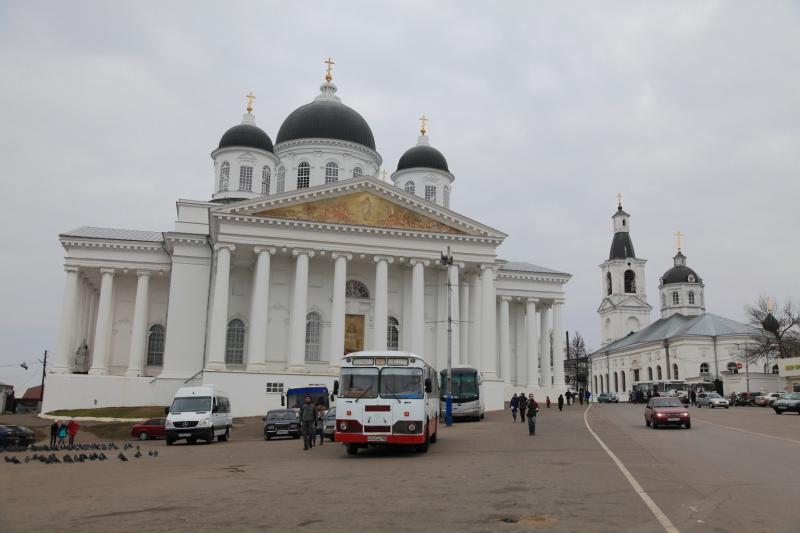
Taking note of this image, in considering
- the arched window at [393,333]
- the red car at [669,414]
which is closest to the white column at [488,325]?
the arched window at [393,333]

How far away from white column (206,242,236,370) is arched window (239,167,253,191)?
38.6 ft

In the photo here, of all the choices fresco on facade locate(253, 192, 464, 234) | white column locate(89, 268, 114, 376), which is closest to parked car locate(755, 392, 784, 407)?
fresco on facade locate(253, 192, 464, 234)

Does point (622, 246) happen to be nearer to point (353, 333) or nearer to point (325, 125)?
point (325, 125)

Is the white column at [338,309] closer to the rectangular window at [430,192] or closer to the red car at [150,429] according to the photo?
the red car at [150,429]

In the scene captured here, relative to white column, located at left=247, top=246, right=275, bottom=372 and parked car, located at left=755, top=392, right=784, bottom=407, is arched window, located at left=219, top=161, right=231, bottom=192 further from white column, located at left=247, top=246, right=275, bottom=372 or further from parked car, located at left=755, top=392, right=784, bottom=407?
parked car, located at left=755, top=392, right=784, bottom=407

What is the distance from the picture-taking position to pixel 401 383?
19.5 metres

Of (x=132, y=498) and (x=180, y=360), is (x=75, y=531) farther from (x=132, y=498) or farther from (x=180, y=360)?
(x=180, y=360)

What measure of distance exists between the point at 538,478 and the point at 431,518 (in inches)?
183

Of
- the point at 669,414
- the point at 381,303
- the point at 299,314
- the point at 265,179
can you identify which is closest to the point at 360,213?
the point at 381,303

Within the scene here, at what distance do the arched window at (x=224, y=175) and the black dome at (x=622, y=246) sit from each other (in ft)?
272

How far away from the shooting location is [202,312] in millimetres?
47031

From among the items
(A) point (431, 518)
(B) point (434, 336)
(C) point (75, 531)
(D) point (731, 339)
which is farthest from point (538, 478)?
(D) point (731, 339)

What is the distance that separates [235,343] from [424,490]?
36755mm

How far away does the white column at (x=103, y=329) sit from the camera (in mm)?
46562
